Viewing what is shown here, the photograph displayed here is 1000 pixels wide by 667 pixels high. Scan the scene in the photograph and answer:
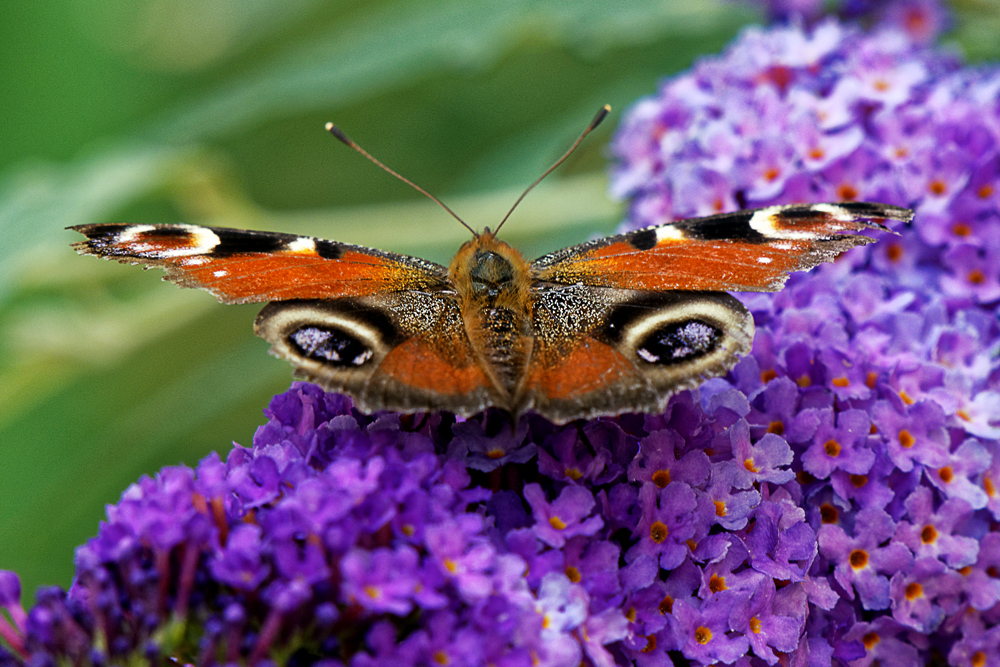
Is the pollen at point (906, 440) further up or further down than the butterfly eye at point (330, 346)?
further down

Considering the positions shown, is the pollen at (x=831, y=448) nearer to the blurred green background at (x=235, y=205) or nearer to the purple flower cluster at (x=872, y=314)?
the purple flower cluster at (x=872, y=314)

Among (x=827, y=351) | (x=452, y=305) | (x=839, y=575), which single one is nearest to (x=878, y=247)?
(x=827, y=351)

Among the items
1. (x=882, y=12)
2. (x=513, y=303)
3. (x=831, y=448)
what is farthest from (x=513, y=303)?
(x=882, y=12)

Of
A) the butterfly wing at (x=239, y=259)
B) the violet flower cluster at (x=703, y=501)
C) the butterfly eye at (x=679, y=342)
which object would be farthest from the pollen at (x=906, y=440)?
the butterfly wing at (x=239, y=259)

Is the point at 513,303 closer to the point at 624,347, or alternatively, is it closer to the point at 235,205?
the point at 624,347

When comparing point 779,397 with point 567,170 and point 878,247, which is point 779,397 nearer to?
point 878,247

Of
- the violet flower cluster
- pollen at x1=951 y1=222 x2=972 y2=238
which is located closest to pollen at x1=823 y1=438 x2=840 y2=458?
the violet flower cluster
